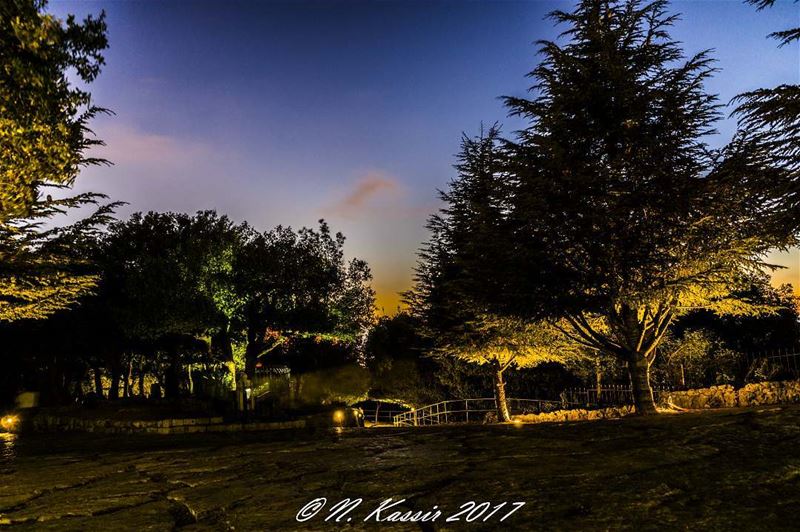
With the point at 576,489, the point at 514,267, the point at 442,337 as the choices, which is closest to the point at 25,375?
the point at 442,337

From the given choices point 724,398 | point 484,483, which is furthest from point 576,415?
point 484,483

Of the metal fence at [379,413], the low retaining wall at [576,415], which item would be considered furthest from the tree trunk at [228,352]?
the low retaining wall at [576,415]

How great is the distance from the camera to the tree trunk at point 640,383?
33.8ft

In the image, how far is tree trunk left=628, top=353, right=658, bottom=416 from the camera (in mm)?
10297

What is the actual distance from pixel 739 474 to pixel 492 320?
35.4 ft

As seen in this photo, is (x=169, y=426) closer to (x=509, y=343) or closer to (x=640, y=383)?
(x=509, y=343)

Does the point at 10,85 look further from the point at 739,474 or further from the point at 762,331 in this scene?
the point at 762,331

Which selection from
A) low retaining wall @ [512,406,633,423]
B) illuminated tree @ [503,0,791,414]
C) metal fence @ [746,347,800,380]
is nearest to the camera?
illuminated tree @ [503,0,791,414]

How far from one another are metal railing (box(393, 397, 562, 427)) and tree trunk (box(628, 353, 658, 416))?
1070 centimetres

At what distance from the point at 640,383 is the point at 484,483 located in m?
8.72

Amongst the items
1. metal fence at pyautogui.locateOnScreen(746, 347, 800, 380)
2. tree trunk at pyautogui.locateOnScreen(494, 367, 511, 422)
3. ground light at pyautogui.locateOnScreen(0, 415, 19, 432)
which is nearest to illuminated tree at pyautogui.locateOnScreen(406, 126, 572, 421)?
tree trunk at pyautogui.locateOnScreen(494, 367, 511, 422)

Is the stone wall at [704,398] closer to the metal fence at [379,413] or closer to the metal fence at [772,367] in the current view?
the metal fence at [772,367]

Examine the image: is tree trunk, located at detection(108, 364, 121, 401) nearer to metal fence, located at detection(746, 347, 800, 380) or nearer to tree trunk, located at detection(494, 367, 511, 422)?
tree trunk, located at detection(494, 367, 511, 422)

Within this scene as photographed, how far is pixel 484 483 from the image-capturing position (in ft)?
10.9
